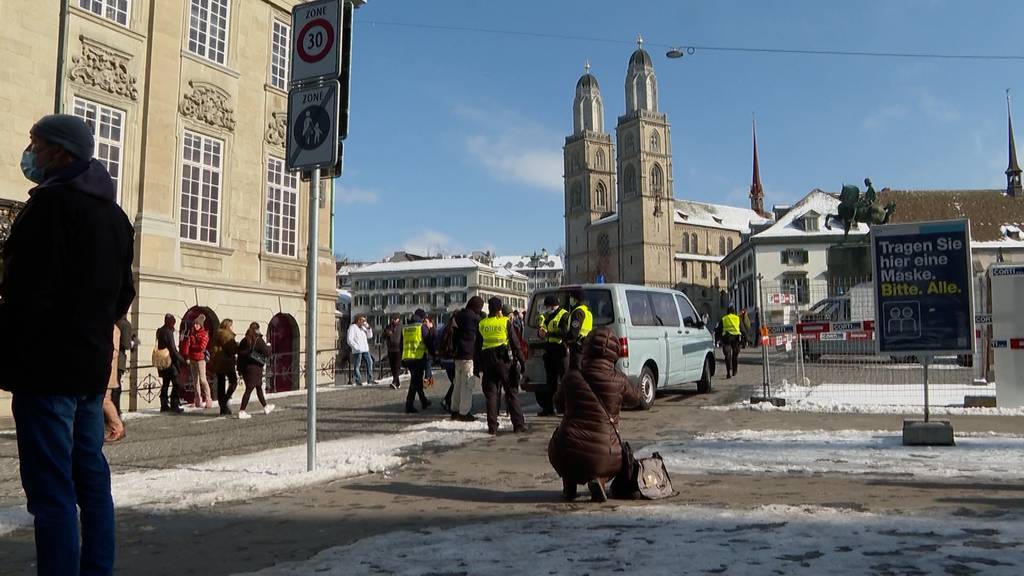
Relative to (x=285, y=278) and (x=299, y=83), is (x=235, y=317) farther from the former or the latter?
(x=299, y=83)

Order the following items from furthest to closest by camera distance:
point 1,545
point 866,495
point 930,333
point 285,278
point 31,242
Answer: point 285,278
point 930,333
point 866,495
point 1,545
point 31,242

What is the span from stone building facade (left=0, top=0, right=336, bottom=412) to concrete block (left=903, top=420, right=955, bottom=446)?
48.6ft

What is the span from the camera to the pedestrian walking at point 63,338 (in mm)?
3135

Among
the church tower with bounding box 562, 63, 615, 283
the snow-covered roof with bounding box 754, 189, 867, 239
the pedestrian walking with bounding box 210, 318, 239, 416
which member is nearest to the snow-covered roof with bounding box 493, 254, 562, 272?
the church tower with bounding box 562, 63, 615, 283

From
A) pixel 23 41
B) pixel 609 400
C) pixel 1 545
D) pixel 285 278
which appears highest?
pixel 23 41

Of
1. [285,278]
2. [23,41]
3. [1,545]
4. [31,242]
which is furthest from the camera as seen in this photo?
[285,278]

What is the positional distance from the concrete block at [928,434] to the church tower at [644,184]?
120 metres

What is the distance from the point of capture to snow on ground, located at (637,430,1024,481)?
280 inches

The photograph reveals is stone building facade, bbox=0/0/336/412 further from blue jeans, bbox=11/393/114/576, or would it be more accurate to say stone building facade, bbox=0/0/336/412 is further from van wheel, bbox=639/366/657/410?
blue jeans, bbox=11/393/114/576

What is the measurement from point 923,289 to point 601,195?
14627cm

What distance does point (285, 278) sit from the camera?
2175 centimetres

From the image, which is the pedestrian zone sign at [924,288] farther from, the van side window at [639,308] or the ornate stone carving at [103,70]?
the ornate stone carving at [103,70]

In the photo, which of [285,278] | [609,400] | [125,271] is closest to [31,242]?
[125,271]

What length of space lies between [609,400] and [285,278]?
17.1m
